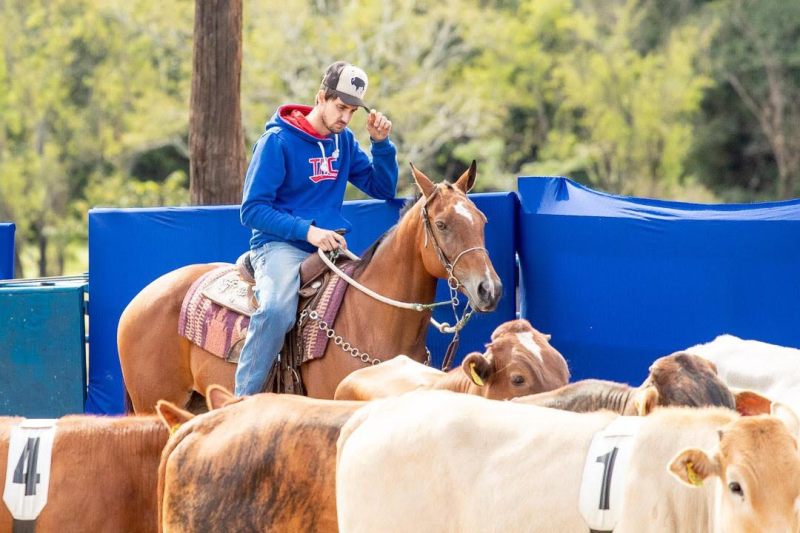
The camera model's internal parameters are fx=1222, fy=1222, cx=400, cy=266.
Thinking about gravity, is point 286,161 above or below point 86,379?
above

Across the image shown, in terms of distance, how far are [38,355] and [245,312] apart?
2.26m

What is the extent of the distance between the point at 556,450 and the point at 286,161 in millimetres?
4233

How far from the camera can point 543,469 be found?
137 inches

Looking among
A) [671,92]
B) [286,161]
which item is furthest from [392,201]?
[671,92]

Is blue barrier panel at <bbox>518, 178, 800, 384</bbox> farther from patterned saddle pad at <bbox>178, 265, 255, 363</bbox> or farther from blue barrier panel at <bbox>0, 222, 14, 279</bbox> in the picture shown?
blue barrier panel at <bbox>0, 222, 14, 279</bbox>

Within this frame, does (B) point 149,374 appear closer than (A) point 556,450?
No

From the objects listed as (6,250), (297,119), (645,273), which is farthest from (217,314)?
(6,250)

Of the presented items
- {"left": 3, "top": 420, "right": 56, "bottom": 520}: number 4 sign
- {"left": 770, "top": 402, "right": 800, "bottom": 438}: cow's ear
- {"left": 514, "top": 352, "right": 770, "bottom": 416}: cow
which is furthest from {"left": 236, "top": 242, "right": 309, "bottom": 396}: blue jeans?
{"left": 770, "top": 402, "right": 800, "bottom": 438}: cow's ear

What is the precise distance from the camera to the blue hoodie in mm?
7250

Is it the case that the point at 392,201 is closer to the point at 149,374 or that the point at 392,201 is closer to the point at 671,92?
the point at 149,374

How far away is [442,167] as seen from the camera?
1608 inches

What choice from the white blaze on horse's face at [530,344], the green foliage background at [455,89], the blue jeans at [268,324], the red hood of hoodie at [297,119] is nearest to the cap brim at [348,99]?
the red hood of hoodie at [297,119]

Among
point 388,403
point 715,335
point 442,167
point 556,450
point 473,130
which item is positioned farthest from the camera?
point 442,167

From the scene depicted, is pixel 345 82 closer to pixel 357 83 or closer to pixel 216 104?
pixel 357 83
